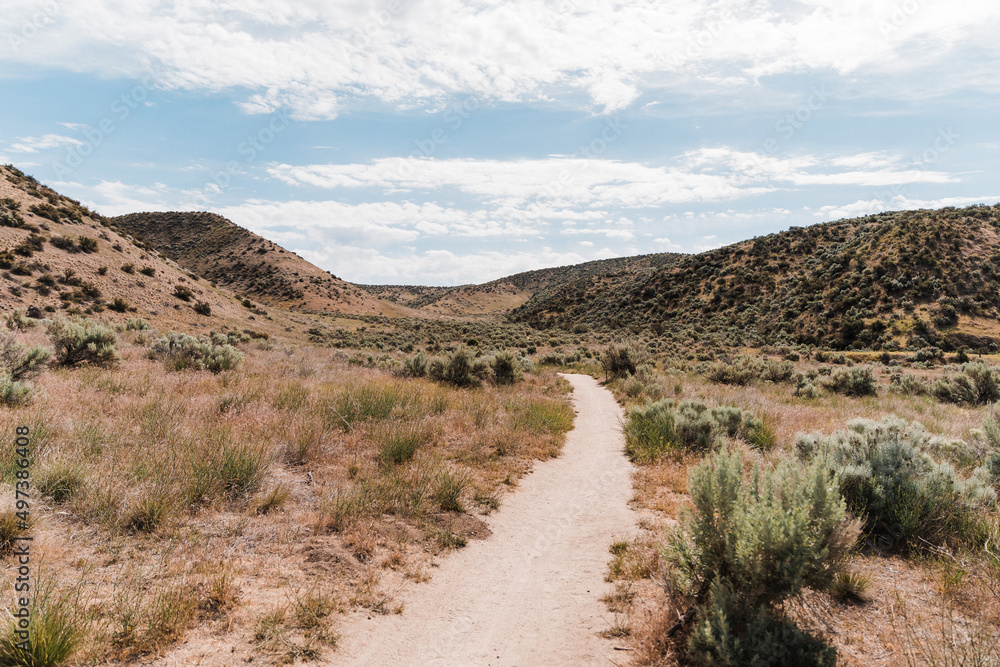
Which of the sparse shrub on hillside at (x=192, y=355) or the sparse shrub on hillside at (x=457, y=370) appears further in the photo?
the sparse shrub on hillside at (x=457, y=370)

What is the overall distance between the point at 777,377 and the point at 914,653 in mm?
18862

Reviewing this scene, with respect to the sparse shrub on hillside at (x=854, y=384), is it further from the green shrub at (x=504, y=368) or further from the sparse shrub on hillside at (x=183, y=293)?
the sparse shrub on hillside at (x=183, y=293)

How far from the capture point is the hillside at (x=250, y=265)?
7644cm

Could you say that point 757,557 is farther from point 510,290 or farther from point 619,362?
point 510,290

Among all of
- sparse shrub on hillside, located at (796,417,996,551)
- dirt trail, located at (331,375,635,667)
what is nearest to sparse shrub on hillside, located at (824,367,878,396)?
sparse shrub on hillside, located at (796,417,996,551)

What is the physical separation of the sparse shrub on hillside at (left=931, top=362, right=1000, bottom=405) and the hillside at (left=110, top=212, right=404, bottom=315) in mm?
72152

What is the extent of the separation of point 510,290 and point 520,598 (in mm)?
131065

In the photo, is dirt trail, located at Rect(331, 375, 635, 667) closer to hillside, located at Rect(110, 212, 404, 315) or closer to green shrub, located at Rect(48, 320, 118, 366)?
green shrub, located at Rect(48, 320, 118, 366)

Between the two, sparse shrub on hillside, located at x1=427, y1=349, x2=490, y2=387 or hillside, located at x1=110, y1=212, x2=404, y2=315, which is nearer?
sparse shrub on hillside, located at x1=427, y1=349, x2=490, y2=387

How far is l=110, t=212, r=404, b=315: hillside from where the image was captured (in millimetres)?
76438

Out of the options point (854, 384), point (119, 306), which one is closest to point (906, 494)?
point (854, 384)

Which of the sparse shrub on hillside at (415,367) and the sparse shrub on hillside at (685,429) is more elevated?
the sparse shrub on hillside at (415,367)

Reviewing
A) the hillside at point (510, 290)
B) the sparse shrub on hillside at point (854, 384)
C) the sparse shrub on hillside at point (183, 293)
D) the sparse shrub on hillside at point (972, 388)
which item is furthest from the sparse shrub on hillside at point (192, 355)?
the hillside at point (510, 290)

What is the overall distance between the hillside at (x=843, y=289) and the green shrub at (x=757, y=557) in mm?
38674
